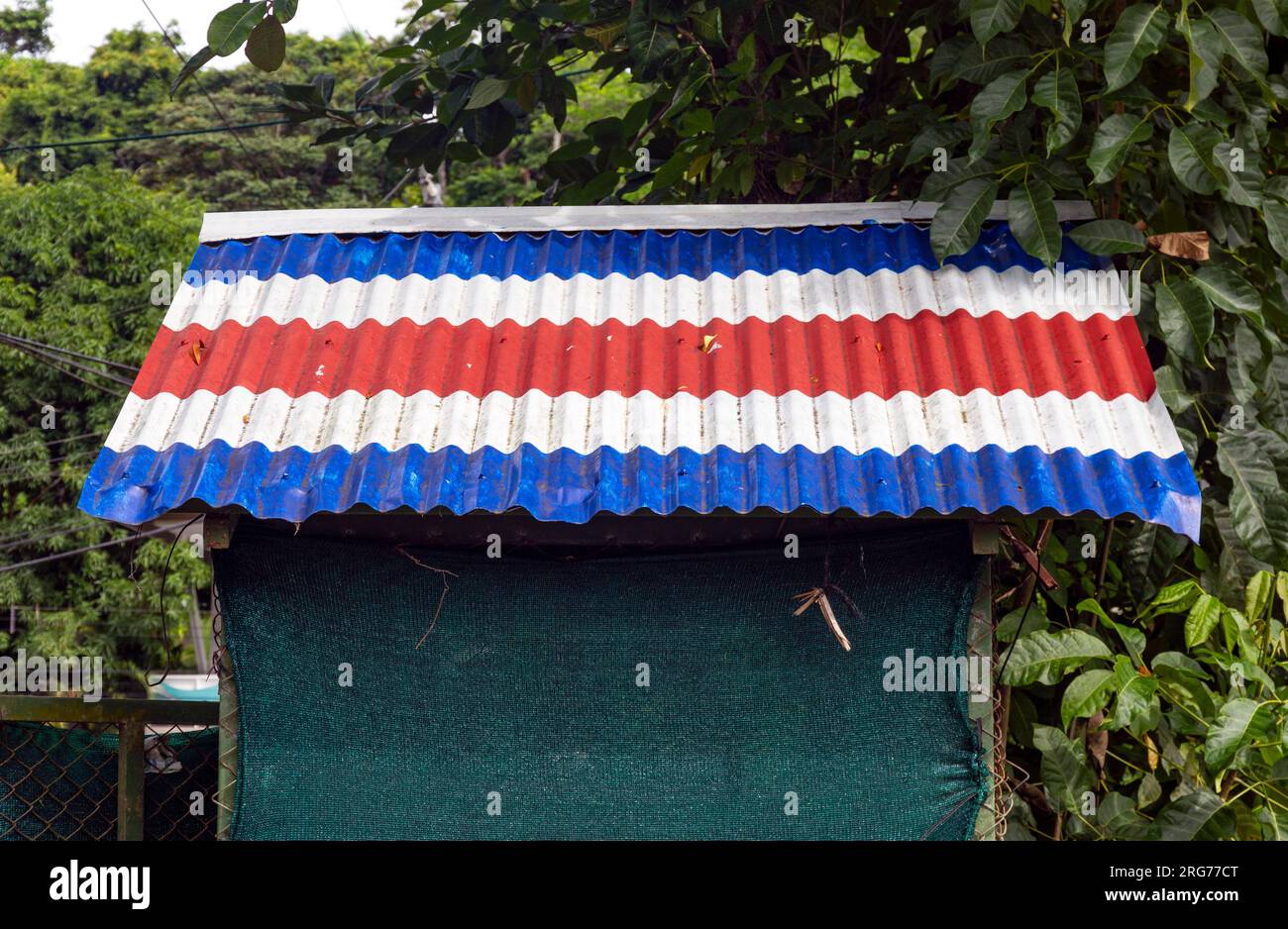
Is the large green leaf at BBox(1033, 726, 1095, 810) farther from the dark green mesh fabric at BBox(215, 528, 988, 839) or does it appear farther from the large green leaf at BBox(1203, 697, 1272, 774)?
the dark green mesh fabric at BBox(215, 528, 988, 839)

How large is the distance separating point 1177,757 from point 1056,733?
0.48 m

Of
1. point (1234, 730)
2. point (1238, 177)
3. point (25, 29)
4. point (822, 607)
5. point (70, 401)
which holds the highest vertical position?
point (25, 29)

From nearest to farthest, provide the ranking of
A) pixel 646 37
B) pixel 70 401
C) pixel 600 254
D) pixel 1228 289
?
pixel 1228 289
pixel 600 254
pixel 646 37
pixel 70 401

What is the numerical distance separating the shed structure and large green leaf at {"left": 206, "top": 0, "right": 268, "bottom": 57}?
1.21m

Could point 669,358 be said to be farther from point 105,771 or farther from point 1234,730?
point 105,771

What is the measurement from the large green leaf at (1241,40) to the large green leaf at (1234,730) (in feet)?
6.00

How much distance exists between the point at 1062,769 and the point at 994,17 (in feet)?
7.42

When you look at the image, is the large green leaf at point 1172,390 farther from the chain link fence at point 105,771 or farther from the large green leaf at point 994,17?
the chain link fence at point 105,771

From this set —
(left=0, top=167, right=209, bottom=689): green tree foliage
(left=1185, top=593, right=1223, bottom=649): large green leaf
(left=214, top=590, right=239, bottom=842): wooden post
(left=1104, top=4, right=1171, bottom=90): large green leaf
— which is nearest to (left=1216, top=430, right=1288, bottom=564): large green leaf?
(left=1185, top=593, right=1223, bottom=649): large green leaf

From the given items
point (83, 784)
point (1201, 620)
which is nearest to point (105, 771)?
point (83, 784)

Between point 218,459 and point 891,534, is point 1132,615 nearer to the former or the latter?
point 891,534

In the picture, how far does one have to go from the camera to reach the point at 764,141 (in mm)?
5074

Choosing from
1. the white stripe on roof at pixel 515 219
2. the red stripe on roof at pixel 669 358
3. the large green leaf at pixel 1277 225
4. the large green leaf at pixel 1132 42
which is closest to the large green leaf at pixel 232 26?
the white stripe on roof at pixel 515 219

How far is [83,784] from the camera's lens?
11.0ft
